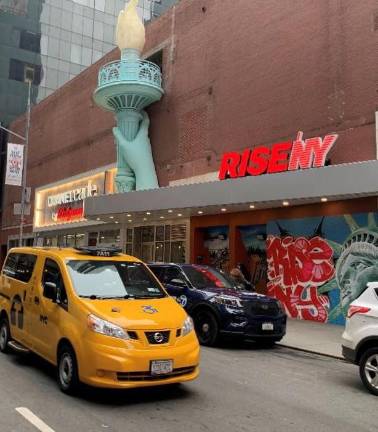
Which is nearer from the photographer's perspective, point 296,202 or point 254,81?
point 296,202

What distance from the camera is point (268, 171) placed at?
17750 mm

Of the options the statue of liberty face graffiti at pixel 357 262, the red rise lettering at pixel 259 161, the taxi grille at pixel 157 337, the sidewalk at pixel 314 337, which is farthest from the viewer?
the red rise lettering at pixel 259 161

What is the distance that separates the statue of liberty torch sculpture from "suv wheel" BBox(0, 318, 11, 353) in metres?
15.7

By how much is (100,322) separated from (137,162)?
1927 cm

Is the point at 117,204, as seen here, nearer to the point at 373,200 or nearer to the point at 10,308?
the point at 373,200

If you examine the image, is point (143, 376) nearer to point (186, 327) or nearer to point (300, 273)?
point (186, 327)

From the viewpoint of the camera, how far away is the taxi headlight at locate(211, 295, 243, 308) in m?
10.9

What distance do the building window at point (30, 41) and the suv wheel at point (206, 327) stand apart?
52400 millimetres

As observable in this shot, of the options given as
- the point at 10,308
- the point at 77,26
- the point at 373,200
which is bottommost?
the point at 10,308

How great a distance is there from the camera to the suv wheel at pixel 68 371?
6.42m

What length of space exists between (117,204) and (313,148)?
9.01m

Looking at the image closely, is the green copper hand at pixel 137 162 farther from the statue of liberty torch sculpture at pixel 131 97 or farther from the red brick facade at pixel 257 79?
the red brick facade at pixel 257 79

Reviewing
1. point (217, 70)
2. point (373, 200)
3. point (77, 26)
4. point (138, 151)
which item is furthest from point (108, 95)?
point (77, 26)

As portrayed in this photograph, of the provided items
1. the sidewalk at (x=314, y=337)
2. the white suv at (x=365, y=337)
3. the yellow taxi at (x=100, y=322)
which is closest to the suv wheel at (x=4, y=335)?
the yellow taxi at (x=100, y=322)
